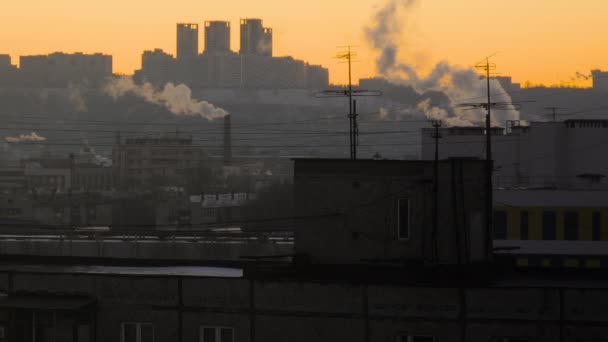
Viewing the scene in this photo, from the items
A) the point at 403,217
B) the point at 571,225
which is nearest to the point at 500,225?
the point at 571,225

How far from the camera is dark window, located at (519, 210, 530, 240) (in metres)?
34.0

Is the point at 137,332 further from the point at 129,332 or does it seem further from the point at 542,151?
the point at 542,151

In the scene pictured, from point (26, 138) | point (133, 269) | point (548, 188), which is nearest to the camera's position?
point (133, 269)

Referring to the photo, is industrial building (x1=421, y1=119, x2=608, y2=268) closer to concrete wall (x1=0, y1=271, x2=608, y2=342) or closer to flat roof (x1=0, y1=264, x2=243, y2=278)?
flat roof (x1=0, y1=264, x2=243, y2=278)

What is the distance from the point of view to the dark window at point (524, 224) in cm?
3396

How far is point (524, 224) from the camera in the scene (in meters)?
34.1

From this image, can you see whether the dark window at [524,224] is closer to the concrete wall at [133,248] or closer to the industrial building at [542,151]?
the concrete wall at [133,248]

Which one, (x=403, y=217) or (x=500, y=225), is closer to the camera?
(x=403, y=217)

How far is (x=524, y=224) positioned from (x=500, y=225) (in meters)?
0.61

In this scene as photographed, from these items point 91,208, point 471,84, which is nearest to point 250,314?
point 91,208

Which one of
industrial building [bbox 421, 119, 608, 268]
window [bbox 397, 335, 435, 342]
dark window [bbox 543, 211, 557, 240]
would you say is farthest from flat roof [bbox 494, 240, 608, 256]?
window [bbox 397, 335, 435, 342]

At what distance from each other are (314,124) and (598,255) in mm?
149182

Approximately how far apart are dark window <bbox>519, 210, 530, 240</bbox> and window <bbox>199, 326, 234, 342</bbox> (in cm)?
2080

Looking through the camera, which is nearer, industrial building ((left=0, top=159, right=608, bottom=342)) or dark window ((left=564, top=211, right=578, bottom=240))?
industrial building ((left=0, top=159, right=608, bottom=342))
